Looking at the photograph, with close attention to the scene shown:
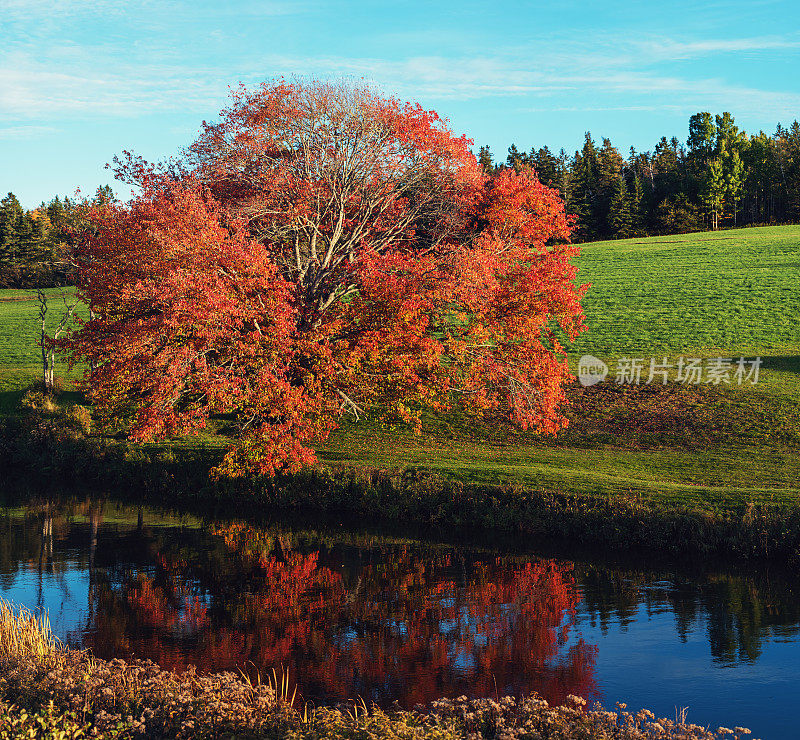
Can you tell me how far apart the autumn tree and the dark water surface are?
3.78m

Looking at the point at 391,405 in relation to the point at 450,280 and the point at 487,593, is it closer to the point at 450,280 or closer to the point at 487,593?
the point at 450,280

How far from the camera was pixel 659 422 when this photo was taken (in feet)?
95.5

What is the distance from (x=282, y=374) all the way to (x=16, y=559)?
27.7 ft

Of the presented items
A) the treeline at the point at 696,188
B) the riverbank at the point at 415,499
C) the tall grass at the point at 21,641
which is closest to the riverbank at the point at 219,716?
the tall grass at the point at 21,641

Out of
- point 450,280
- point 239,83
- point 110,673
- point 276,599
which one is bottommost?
point 276,599

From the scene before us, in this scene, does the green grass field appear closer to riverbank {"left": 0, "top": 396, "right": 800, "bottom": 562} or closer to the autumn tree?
riverbank {"left": 0, "top": 396, "right": 800, "bottom": 562}

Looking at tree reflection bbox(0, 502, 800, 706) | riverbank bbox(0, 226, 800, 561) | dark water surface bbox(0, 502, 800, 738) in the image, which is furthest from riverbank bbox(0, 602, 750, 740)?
riverbank bbox(0, 226, 800, 561)

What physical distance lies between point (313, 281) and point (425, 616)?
12683 millimetres

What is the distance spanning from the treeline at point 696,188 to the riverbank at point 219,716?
3222 inches

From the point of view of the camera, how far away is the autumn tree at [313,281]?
20125 millimetres

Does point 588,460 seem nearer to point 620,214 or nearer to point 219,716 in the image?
point 219,716

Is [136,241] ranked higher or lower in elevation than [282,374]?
higher

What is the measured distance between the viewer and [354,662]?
13359 mm

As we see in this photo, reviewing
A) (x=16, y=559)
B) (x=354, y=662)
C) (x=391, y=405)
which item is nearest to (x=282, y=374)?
(x=391, y=405)
